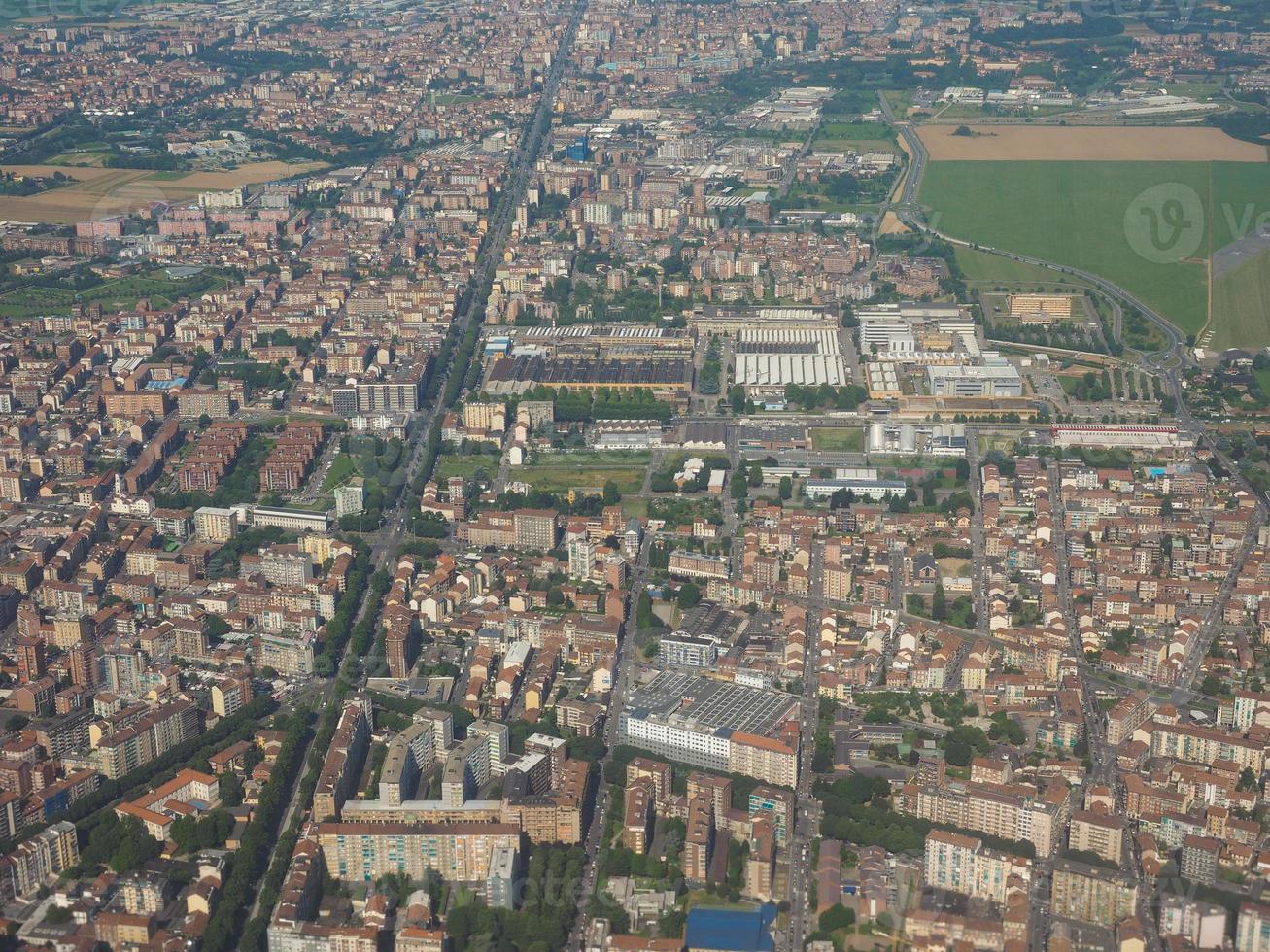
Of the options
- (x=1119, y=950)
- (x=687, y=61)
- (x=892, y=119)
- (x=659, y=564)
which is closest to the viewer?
(x=1119, y=950)

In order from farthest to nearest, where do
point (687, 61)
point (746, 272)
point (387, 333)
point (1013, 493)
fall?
point (687, 61), point (746, 272), point (387, 333), point (1013, 493)

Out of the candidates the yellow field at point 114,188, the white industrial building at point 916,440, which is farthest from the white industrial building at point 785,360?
the yellow field at point 114,188

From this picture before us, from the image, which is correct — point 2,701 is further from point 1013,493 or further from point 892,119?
point 892,119

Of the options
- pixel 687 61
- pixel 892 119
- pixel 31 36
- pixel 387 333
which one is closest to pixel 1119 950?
pixel 387 333

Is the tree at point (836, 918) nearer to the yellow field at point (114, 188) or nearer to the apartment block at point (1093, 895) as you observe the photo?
the apartment block at point (1093, 895)

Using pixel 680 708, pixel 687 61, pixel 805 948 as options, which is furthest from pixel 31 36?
pixel 805 948

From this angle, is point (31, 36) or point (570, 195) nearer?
point (570, 195)

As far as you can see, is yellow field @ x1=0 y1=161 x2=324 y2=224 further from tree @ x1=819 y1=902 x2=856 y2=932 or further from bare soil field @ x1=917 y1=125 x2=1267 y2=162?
tree @ x1=819 y1=902 x2=856 y2=932
